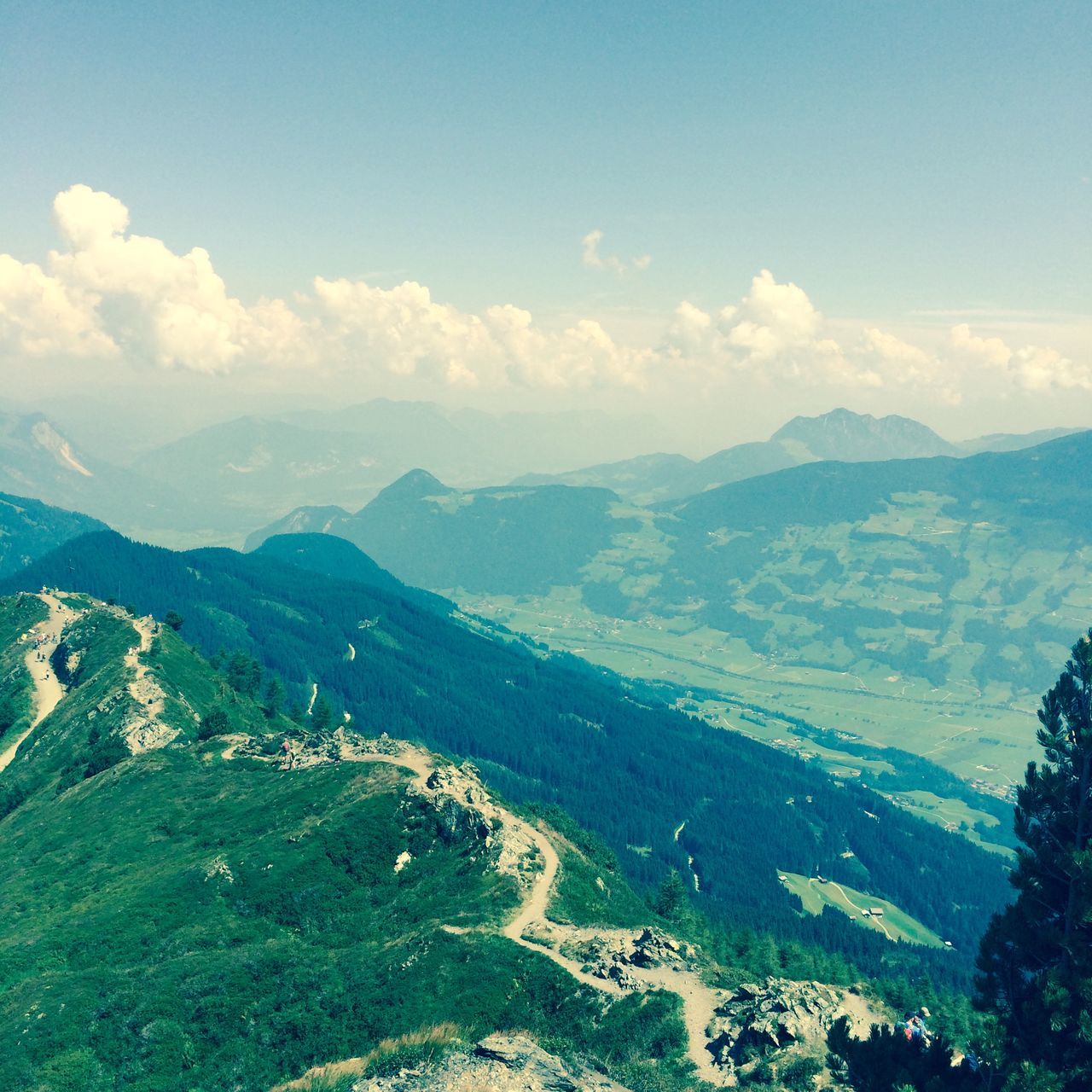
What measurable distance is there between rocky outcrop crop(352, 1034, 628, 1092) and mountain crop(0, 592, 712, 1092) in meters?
0.40

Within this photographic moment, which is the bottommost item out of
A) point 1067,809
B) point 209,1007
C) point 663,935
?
point 663,935

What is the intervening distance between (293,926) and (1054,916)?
87.9 metres

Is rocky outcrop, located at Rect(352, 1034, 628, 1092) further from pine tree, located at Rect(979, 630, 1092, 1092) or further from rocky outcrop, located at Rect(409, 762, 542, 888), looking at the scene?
rocky outcrop, located at Rect(409, 762, 542, 888)

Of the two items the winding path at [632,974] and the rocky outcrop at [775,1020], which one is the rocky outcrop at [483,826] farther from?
the rocky outcrop at [775,1020]

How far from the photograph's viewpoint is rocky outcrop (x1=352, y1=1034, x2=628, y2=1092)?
65.6 m

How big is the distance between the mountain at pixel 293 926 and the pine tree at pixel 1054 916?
101 ft

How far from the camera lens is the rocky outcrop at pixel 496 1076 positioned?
6562 cm

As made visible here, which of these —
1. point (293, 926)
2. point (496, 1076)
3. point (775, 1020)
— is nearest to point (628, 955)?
point (775, 1020)

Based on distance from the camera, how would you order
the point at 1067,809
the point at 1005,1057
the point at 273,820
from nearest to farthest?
the point at 1005,1057
the point at 1067,809
the point at 273,820

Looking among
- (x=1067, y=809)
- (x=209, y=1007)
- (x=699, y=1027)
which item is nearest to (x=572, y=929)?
(x=699, y=1027)

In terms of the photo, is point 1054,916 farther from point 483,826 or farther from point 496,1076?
point 483,826

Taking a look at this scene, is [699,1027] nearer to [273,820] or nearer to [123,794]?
[273,820]

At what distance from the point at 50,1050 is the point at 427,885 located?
161 feet

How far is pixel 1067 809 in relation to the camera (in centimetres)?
6712
